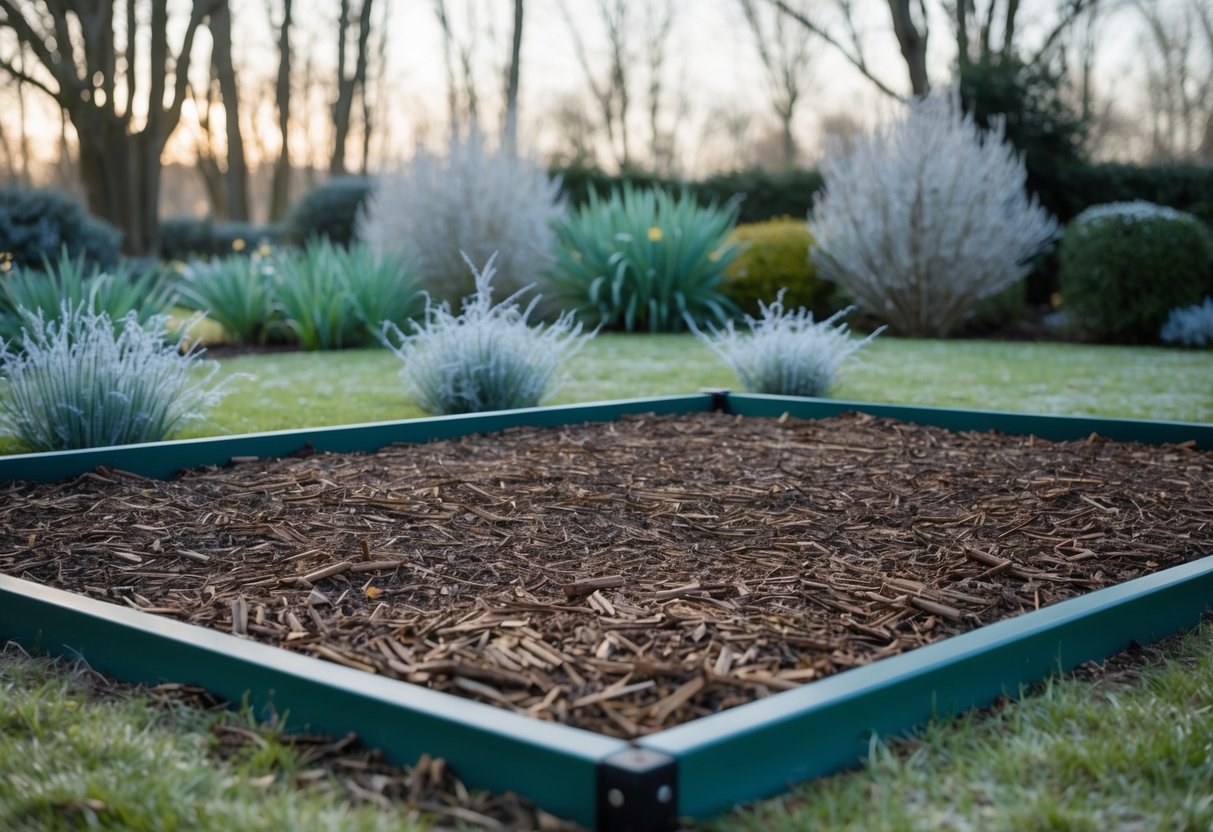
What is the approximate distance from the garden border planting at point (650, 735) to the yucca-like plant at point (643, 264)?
8.15 meters

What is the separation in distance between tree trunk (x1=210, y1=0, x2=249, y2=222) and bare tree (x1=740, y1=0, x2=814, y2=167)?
10.5 m

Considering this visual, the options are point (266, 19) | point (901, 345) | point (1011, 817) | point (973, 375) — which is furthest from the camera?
point (266, 19)

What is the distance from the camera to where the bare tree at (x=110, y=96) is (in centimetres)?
1515

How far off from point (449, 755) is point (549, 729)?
0.52 feet

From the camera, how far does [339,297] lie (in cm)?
853

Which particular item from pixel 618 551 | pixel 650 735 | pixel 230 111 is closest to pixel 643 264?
pixel 618 551

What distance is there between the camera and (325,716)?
5.53 ft

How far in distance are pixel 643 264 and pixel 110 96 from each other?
31.4 feet

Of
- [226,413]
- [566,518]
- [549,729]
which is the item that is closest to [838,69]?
[226,413]

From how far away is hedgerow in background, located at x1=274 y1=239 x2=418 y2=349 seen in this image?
8.55 meters

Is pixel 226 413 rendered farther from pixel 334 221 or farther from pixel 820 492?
pixel 334 221

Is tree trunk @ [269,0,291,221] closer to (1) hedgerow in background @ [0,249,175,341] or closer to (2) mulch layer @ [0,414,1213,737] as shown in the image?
(1) hedgerow in background @ [0,249,175,341]

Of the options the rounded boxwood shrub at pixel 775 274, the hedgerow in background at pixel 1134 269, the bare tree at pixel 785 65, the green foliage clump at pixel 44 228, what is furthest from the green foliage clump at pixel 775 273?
the bare tree at pixel 785 65

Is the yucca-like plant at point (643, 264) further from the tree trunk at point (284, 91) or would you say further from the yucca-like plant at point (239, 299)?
the tree trunk at point (284, 91)
